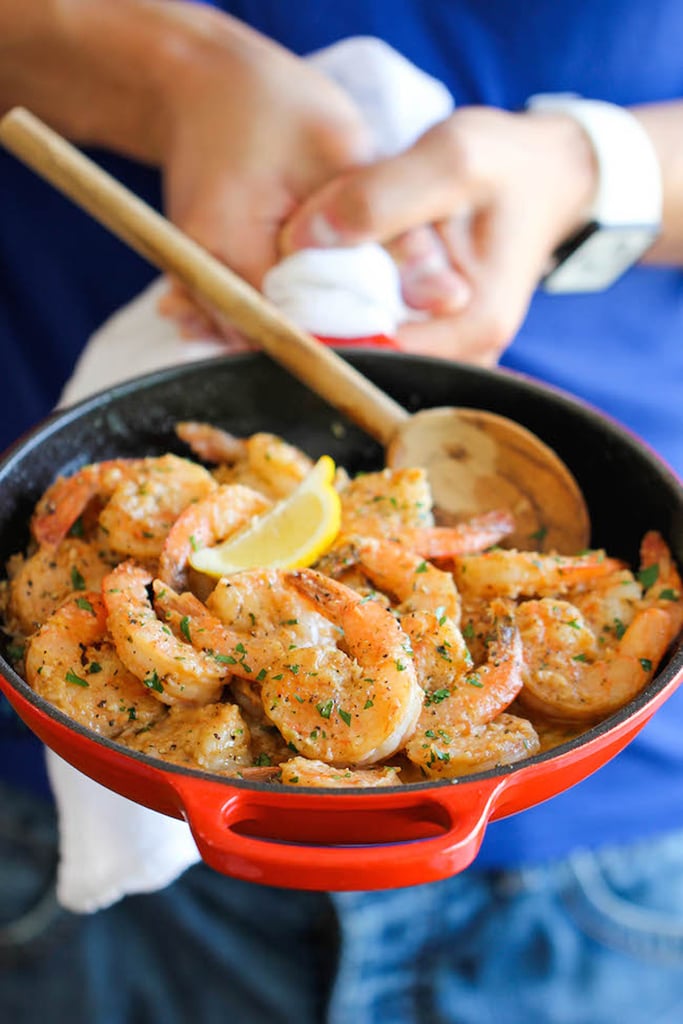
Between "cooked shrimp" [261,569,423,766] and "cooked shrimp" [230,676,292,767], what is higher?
"cooked shrimp" [261,569,423,766]

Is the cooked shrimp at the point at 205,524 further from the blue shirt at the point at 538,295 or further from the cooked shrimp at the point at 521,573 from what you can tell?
the blue shirt at the point at 538,295

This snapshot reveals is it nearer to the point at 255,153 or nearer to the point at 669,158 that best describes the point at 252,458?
the point at 255,153

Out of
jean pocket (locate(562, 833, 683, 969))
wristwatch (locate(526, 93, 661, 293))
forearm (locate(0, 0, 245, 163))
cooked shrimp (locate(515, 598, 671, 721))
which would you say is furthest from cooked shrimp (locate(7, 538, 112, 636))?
jean pocket (locate(562, 833, 683, 969))

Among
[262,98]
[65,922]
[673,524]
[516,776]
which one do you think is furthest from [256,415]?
[65,922]

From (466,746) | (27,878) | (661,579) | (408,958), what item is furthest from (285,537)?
(27,878)

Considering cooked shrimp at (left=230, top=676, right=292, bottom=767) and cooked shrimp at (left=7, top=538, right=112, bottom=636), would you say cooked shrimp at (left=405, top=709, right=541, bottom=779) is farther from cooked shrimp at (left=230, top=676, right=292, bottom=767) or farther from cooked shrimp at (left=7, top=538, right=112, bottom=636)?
cooked shrimp at (left=7, top=538, right=112, bottom=636)

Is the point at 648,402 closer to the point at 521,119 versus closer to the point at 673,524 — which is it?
the point at 521,119

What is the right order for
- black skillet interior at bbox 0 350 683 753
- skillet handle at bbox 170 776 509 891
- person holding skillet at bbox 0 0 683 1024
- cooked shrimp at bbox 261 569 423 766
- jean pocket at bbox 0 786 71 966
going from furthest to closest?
jean pocket at bbox 0 786 71 966 → person holding skillet at bbox 0 0 683 1024 → black skillet interior at bbox 0 350 683 753 → cooked shrimp at bbox 261 569 423 766 → skillet handle at bbox 170 776 509 891
